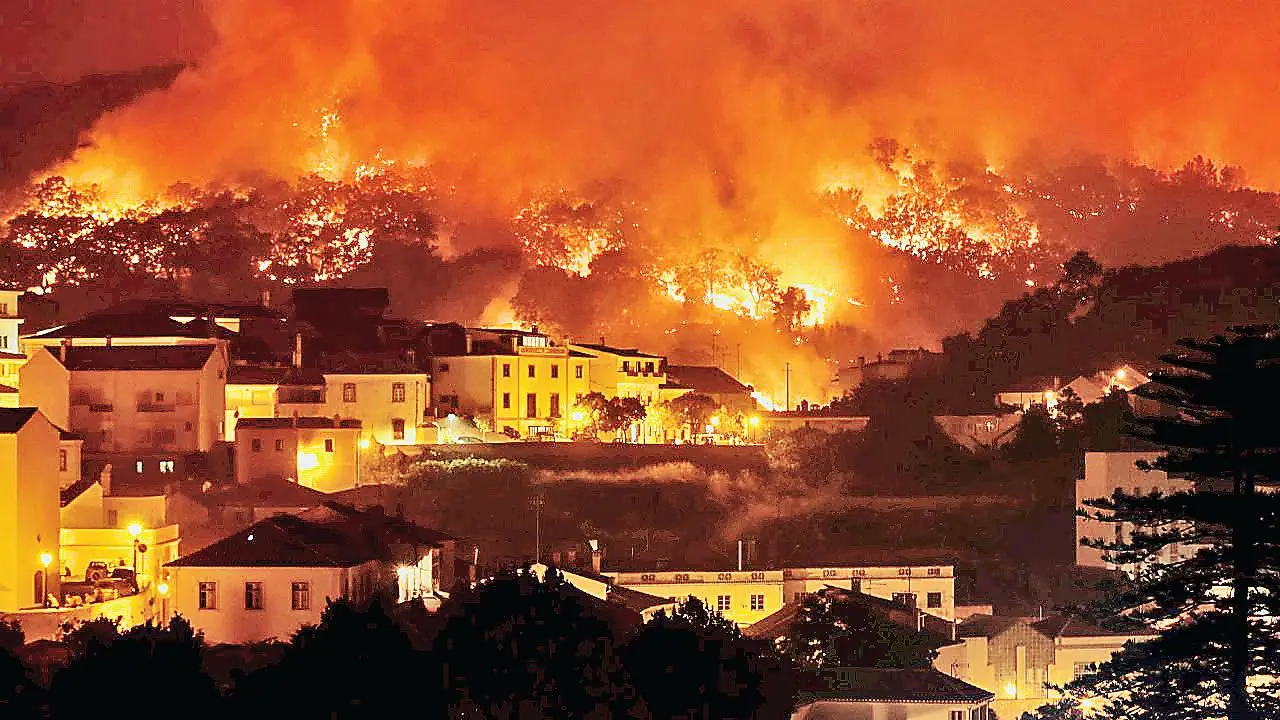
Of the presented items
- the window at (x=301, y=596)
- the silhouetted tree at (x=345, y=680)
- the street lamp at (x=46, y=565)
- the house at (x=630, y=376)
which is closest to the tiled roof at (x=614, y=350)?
the house at (x=630, y=376)

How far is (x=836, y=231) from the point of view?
319 ft

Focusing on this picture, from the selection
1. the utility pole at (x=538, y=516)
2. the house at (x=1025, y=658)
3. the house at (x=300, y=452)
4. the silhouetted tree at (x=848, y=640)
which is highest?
the house at (x=300, y=452)

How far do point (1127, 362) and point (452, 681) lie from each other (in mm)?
46755

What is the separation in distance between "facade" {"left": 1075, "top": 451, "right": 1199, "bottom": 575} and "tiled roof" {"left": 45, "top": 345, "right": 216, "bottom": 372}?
822 inches

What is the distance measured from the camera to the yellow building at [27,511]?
59.1 metres

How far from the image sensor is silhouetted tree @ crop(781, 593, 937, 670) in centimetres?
5834

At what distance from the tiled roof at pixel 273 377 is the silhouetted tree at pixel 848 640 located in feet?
67.8

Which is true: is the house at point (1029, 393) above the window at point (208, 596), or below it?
above

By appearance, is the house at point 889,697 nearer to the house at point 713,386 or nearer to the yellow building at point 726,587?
the yellow building at point 726,587

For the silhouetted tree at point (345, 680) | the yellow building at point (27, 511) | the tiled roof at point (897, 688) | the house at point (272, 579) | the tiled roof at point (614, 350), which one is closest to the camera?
the silhouetted tree at point (345, 680)

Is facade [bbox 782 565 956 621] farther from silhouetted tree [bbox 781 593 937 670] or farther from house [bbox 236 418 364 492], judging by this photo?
house [bbox 236 418 364 492]

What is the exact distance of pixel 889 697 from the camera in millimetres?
54625

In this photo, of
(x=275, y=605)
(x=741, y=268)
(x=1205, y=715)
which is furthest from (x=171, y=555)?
(x=741, y=268)

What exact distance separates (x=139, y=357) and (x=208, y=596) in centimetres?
1932
